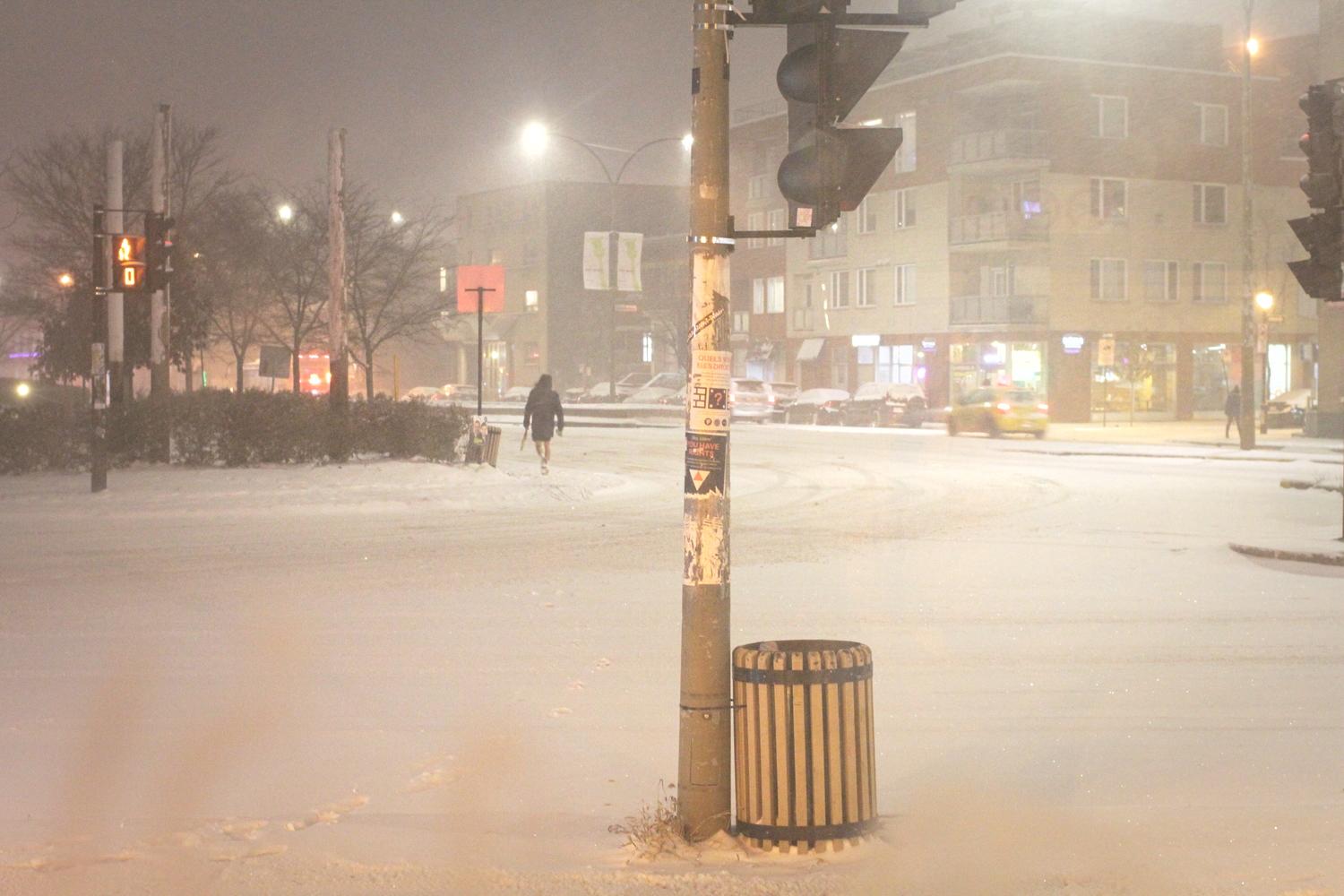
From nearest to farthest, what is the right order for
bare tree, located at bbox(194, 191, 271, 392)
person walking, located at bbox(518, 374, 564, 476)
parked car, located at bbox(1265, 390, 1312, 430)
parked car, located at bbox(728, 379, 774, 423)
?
person walking, located at bbox(518, 374, 564, 476) < bare tree, located at bbox(194, 191, 271, 392) < parked car, located at bbox(1265, 390, 1312, 430) < parked car, located at bbox(728, 379, 774, 423)

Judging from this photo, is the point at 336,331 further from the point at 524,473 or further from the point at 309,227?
the point at 309,227

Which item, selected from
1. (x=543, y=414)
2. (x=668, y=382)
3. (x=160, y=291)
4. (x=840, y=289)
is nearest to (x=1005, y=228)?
(x=840, y=289)

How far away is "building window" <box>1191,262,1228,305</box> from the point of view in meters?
57.7

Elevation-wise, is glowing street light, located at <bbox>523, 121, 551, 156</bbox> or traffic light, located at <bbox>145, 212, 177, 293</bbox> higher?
glowing street light, located at <bbox>523, 121, 551, 156</bbox>

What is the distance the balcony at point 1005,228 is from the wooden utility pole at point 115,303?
39776 mm

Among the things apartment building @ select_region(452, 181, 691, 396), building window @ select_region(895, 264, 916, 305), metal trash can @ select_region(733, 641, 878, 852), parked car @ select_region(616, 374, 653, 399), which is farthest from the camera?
apartment building @ select_region(452, 181, 691, 396)

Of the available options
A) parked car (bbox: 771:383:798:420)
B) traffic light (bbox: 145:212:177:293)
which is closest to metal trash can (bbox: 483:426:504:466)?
traffic light (bbox: 145:212:177:293)

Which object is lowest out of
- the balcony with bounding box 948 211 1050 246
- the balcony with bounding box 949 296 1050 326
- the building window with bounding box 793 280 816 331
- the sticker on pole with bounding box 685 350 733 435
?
the sticker on pole with bounding box 685 350 733 435

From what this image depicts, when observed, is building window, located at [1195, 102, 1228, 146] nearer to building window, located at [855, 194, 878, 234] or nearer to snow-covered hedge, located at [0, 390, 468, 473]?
building window, located at [855, 194, 878, 234]

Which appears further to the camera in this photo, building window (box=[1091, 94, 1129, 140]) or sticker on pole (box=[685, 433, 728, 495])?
building window (box=[1091, 94, 1129, 140])

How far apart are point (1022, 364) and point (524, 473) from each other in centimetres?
3696

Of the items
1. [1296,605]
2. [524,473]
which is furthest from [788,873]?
[524,473]

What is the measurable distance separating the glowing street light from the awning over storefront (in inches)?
1042

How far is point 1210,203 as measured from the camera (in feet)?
189
